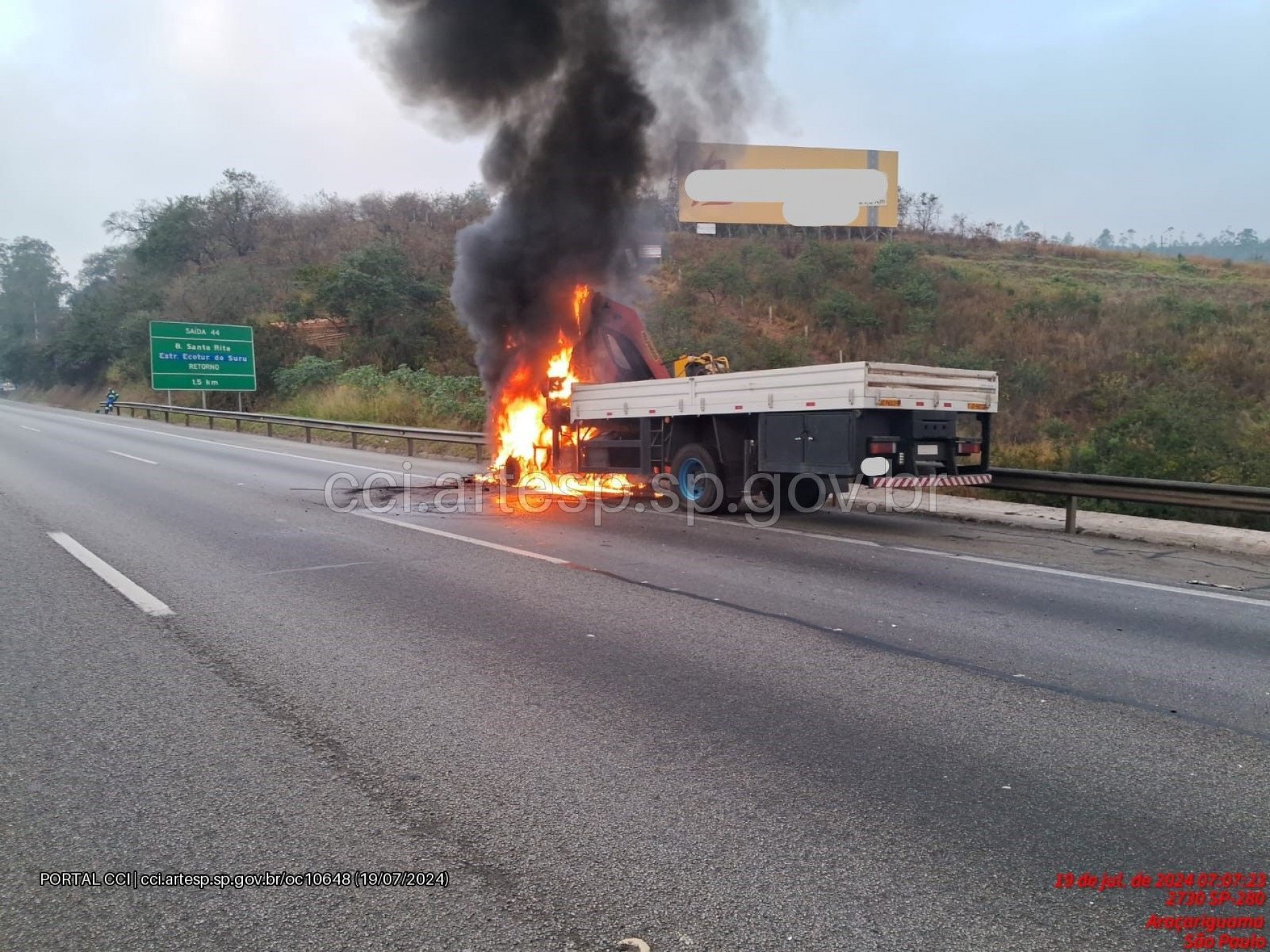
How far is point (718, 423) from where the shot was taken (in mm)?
11977

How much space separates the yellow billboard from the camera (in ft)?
139

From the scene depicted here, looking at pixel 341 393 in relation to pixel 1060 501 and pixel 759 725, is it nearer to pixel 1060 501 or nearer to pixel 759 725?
pixel 1060 501

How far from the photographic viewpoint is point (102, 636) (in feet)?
20.0

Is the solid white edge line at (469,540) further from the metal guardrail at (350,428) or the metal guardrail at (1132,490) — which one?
the metal guardrail at (350,428)

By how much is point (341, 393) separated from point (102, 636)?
26.4 m

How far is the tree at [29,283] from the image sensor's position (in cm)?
10019

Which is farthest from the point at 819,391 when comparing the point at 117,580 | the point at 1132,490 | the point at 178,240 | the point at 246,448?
the point at 178,240

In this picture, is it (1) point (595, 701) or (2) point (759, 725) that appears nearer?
(2) point (759, 725)

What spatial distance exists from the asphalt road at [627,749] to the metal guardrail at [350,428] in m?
11.5

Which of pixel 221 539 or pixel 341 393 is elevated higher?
pixel 341 393

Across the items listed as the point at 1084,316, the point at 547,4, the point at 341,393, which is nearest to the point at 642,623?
the point at 547,4

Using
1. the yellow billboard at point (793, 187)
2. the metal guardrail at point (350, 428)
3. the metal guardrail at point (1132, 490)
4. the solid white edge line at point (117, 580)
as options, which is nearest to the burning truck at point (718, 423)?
the metal guardrail at point (1132, 490)

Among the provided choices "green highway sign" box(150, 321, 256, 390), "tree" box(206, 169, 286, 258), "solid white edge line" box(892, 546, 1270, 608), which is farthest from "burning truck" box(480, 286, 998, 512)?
"tree" box(206, 169, 286, 258)

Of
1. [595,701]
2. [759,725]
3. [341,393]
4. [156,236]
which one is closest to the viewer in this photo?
[759,725]
